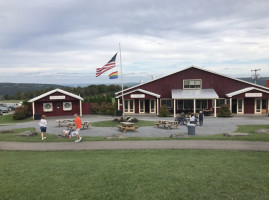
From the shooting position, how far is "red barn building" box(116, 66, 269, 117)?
107 feet

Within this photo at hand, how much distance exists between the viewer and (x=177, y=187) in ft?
22.6

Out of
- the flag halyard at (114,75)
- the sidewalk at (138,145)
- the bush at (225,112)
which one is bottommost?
the sidewalk at (138,145)

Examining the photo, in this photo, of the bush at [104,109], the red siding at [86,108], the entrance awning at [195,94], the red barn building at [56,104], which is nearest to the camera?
the entrance awning at [195,94]

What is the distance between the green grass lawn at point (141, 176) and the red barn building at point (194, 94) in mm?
22054

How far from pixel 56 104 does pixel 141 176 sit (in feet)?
90.9

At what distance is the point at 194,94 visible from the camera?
33.0m

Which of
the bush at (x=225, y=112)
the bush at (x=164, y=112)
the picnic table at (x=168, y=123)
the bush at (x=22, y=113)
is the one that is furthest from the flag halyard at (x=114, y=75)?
the bush at (x=225, y=112)

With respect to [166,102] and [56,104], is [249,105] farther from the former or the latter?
[56,104]

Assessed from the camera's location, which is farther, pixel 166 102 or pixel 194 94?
pixel 166 102

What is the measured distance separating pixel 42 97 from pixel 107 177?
87.0ft

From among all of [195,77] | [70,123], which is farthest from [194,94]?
[70,123]

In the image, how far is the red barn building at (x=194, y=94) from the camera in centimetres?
3253

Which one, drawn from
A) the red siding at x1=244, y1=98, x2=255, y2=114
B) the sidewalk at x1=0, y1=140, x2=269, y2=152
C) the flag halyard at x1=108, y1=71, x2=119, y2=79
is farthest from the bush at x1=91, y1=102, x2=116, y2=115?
the sidewalk at x1=0, y1=140, x2=269, y2=152

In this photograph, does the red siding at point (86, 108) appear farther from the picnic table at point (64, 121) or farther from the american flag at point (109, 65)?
the picnic table at point (64, 121)
